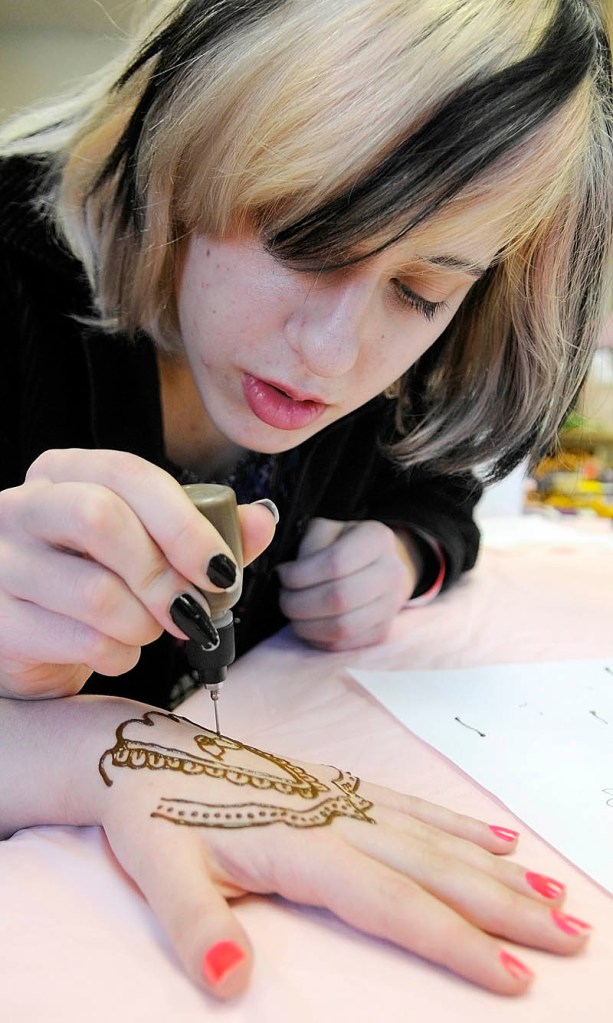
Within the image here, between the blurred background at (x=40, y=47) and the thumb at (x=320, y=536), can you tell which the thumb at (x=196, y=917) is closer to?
the thumb at (x=320, y=536)

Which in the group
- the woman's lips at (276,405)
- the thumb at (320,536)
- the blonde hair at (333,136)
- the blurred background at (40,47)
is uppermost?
the blurred background at (40,47)

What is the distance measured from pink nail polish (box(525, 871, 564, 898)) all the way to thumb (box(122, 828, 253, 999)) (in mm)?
151

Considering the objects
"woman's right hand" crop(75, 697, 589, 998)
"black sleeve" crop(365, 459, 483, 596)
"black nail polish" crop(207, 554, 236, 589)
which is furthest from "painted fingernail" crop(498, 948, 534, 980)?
"black sleeve" crop(365, 459, 483, 596)

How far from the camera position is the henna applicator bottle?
0.41 meters

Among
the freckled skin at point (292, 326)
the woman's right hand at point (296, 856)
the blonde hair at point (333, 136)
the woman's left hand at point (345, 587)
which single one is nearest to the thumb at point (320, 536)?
the woman's left hand at point (345, 587)

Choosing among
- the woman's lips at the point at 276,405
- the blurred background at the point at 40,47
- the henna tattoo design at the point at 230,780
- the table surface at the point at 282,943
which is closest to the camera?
the table surface at the point at 282,943

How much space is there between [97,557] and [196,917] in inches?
7.1

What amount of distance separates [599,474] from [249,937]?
7.55 feet

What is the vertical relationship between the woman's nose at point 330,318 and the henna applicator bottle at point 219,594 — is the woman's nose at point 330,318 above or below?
above

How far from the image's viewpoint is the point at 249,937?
33 cm

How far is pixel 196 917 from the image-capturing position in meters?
0.32

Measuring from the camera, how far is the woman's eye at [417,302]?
0.60 m

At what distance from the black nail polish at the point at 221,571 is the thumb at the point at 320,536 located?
425mm

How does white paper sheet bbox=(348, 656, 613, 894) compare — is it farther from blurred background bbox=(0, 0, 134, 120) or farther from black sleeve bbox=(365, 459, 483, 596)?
blurred background bbox=(0, 0, 134, 120)
